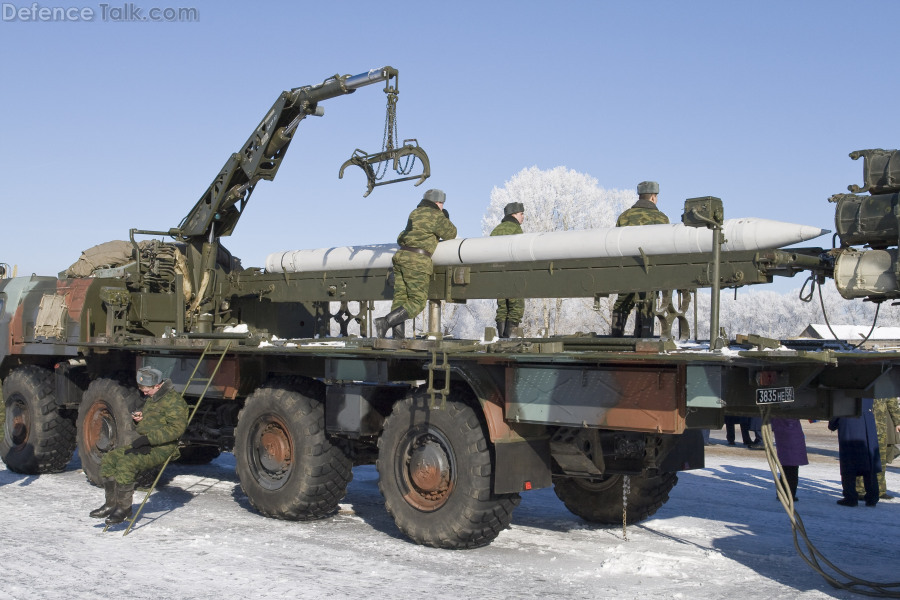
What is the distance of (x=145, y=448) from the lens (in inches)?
321

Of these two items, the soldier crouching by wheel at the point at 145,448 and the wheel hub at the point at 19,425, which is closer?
the soldier crouching by wheel at the point at 145,448

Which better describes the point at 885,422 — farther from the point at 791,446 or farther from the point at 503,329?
the point at 503,329

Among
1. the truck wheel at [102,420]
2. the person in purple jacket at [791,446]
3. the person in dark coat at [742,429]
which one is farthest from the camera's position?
the person in dark coat at [742,429]

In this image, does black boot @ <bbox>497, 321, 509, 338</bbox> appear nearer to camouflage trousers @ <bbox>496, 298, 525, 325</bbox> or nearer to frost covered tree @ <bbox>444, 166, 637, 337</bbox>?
camouflage trousers @ <bbox>496, 298, 525, 325</bbox>

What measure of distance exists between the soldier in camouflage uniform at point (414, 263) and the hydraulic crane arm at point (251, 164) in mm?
2180

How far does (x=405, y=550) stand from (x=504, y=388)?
1.39 meters

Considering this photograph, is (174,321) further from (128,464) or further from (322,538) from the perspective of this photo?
(322,538)

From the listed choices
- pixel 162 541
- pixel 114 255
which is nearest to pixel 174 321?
pixel 114 255

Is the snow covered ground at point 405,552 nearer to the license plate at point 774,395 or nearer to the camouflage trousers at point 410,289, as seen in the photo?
the license plate at point 774,395

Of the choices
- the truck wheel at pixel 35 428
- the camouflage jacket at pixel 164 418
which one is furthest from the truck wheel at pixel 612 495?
the truck wheel at pixel 35 428

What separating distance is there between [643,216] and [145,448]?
460 centimetres

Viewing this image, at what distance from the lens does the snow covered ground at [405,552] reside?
5.92 metres

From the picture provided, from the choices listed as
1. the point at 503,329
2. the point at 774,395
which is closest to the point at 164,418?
the point at 503,329

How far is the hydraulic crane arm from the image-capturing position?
414 inches
